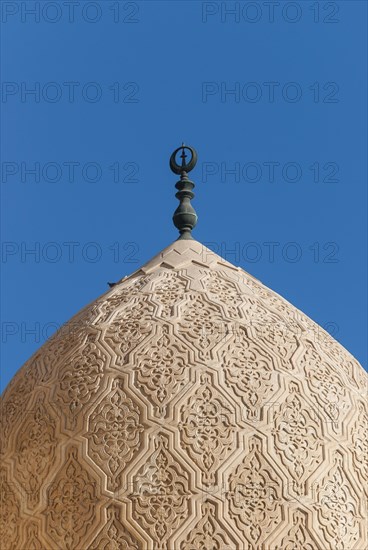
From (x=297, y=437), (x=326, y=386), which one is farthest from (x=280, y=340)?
(x=297, y=437)

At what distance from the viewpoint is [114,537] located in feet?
15.6

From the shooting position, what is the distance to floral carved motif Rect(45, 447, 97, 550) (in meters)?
4.81

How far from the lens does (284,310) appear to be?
18.5 feet

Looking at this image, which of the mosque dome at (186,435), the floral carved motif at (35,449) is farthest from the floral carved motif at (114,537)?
the floral carved motif at (35,449)

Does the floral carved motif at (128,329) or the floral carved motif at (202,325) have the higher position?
the floral carved motif at (202,325)

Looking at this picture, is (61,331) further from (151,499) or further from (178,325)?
(151,499)

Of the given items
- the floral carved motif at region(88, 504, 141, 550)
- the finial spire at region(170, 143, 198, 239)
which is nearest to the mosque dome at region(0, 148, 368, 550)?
the floral carved motif at region(88, 504, 141, 550)

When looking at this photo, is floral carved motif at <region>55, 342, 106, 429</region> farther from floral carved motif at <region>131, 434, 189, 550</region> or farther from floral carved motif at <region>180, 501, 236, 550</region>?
floral carved motif at <region>180, 501, 236, 550</region>

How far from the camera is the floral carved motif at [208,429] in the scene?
4.84 metres

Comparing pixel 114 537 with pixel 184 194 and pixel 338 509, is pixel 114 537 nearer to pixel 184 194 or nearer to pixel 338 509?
pixel 338 509

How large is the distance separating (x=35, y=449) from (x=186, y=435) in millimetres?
677

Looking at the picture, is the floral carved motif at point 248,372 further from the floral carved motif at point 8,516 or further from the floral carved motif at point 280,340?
the floral carved motif at point 8,516

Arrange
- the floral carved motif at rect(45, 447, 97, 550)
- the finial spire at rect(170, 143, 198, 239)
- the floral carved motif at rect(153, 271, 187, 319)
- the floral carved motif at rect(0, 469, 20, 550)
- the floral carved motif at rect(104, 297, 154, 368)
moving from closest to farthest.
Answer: the floral carved motif at rect(45, 447, 97, 550) < the floral carved motif at rect(0, 469, 20, 550) < the floral carved motif at rect(104, 297, 154, 368) < the floral carved motif at rect(153, 271, 187, 319) < the finial spire at rect(170, 143, 198, 239)

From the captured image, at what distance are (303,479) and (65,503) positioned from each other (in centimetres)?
99
